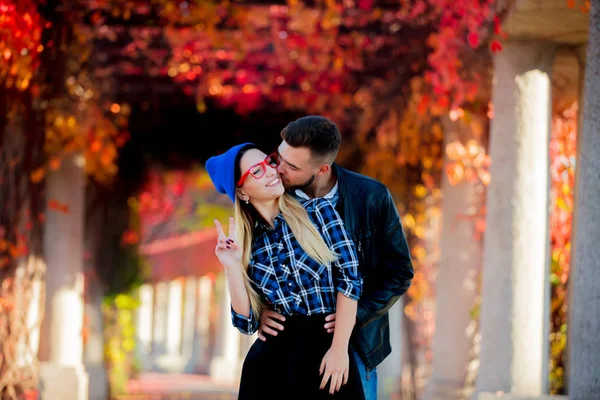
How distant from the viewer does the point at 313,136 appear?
322 centimetres

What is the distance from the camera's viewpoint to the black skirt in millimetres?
3250

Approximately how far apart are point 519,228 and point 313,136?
2.93 m

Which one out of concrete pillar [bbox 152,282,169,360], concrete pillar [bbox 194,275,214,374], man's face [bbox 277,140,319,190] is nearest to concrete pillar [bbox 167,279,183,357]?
concrete pillar [bbox 152,282,169,360]

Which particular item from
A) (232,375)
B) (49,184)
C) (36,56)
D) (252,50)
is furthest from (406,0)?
(232,375)

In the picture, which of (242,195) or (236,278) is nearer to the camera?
Result: (236,278)

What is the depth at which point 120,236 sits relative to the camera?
12359 millimetres

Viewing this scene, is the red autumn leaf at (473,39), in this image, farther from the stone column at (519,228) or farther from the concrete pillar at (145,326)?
the concrete pillar at (145,326)

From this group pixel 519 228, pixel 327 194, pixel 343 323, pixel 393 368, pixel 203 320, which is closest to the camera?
pixel 343 323

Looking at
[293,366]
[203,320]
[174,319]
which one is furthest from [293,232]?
[203,320]

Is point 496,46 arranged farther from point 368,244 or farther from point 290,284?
point 290,284

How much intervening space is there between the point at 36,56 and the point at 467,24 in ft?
9.33

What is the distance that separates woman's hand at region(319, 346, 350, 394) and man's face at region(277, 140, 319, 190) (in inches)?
23.3

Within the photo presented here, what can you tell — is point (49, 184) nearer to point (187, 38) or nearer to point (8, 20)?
point (187, 38)

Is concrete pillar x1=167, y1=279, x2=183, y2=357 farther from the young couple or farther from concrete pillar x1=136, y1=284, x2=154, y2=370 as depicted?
the young couple
